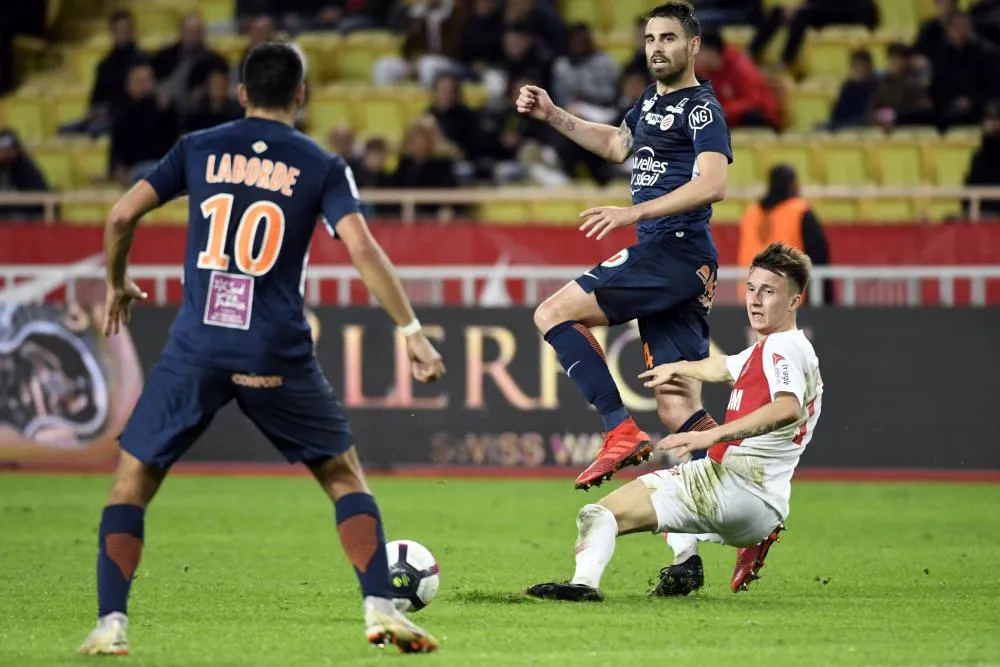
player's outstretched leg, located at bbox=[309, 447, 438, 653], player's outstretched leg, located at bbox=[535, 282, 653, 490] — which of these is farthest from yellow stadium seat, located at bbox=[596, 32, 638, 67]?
player's outstretched leg, located at bbox=[309, 447, 438, 653]

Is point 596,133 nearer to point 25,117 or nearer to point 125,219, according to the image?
point 125,219

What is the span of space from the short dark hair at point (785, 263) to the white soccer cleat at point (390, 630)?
91.5 inches

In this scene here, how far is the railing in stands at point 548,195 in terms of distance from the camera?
15406mm

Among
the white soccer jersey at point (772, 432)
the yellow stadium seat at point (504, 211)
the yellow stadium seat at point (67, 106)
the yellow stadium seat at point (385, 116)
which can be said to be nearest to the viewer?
the white soccer jersey at point (772, 432)

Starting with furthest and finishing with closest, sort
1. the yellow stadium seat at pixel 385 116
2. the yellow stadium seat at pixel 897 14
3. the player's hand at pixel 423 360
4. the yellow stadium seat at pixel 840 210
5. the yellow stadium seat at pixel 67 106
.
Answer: the yellow stadium seat at pixel 67 106 → the yellow stadium seat at pixel 897 14 → the yellow stadium seat at pixel 385 116 → the yellow stadium seat at pixel 840 210 → the player's hand at pixel 423 360

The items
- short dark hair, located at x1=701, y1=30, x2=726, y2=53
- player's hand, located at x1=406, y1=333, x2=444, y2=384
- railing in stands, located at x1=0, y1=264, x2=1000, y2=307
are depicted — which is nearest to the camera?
player's hand, located at x1=406, y1=333, x2=444, y2=384

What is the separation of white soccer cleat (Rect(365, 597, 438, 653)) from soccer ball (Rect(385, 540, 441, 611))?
108 centimetres

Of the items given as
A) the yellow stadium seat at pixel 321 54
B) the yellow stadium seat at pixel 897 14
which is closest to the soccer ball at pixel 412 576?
the yellow stadium seat at pixel 321 54

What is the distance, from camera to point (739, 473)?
7.46m

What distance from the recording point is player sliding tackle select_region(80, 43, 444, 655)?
19.3 feet

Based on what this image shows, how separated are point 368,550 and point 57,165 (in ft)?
44.7

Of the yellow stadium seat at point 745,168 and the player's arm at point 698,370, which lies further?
the yellow stadium seat at point 745,168

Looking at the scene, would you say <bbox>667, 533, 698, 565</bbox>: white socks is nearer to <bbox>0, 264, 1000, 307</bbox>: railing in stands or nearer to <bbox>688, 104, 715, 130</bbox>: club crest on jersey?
<bbox>688, 104, 715, 130</bbox>: club crest on jersey

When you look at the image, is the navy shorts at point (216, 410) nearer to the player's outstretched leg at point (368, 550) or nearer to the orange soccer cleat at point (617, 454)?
the player's outstretched leg at point (368, 550)
